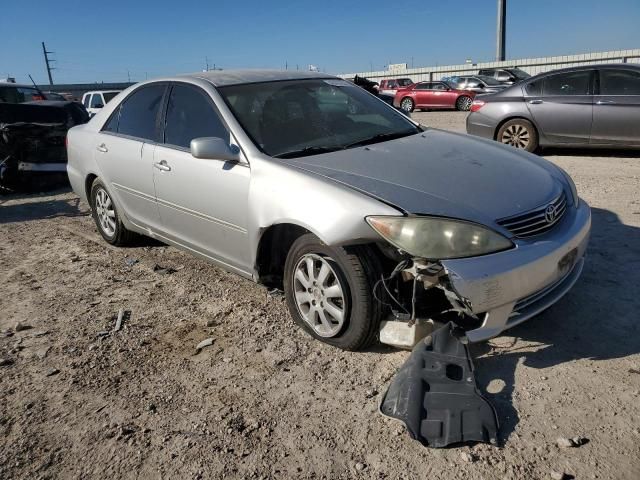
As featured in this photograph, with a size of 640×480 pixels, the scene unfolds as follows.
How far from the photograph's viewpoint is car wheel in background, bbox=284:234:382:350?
287 cm

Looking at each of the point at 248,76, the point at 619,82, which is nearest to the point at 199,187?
the point at 248,76

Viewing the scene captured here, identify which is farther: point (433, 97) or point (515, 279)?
point (433, 97)

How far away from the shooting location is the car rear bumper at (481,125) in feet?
28.5

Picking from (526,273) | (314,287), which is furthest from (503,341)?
(314,287)

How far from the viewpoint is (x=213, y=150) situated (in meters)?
3.38

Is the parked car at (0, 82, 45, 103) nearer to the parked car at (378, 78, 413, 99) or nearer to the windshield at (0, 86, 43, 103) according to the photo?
the windshield at (0, 86, 43, 103)

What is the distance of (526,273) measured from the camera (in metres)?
2.69

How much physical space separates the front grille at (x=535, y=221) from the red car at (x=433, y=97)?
783 inches

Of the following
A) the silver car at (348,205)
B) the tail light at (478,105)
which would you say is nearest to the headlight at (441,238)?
the silver car at (348,205)

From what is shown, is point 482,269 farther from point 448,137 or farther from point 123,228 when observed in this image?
point 123,228

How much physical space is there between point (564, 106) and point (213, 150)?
259 inches

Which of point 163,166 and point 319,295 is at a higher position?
point 163,166

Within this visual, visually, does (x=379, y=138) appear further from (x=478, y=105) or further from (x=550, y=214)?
(x=478, y=105)

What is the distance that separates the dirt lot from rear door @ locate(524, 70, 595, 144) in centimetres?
417
